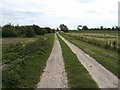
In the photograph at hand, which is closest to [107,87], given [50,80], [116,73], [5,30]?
[50,80]

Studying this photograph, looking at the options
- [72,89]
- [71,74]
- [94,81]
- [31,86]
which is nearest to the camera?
[72,89]

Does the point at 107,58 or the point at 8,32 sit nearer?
the point at 107,58

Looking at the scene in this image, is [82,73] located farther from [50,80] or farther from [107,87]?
[107,87]

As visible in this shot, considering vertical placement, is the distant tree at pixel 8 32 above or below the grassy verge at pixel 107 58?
above

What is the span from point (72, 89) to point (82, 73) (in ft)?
13.1

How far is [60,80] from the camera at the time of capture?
1304 centimetres

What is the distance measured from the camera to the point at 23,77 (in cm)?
1382

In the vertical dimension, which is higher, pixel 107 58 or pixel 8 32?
pixel 8 32

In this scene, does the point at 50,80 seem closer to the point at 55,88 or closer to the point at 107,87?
the point at 55,88

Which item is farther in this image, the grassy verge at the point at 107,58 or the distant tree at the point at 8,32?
the distant tree at the point at 8,32

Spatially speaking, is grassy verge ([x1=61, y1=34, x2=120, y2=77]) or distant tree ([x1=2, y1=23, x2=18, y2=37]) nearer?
grassy verge ([x1=61, y1=34, x2=120, y2=77])

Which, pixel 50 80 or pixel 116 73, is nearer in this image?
pixel 50 80

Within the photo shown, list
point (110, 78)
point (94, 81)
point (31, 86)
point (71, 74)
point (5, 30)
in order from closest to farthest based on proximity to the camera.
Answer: point (31, 86) → point (94, 81) → point (110, 78) → point (71, 74) → point (5, 30)

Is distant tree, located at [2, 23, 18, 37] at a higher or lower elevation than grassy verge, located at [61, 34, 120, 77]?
higher
